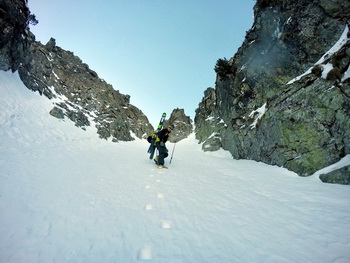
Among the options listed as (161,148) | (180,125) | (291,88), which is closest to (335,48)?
(291,88)

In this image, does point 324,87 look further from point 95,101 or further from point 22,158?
point 95,101

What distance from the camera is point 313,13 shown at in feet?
46.2

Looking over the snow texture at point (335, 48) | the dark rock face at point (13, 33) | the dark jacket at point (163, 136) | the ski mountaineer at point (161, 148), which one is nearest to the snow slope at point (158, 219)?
the ski mountaineer at point (161, 148)

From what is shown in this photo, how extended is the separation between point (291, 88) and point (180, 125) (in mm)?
43738

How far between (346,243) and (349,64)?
1103cm

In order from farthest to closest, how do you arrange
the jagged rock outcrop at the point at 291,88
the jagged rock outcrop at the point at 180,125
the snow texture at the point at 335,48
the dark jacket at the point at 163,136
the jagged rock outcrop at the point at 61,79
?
1. the jagged rock outcrop at the point at 180,125
2. the jagged rock outcrop at the point at 61,79
3. the dark jacket at the point at 163,136
4. the snow texture at the point at 335,48
5. the jagged rock outcrop at the point at 291,88

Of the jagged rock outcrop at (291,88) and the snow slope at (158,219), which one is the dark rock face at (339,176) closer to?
the jagged rock outcrop at (291,88)

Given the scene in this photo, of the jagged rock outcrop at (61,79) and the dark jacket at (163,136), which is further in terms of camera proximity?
the jagged rock outcrop at (61,79)

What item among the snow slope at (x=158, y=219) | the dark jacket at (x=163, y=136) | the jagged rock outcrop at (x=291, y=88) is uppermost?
the jagged rock outcrop at (x=291, y=88)

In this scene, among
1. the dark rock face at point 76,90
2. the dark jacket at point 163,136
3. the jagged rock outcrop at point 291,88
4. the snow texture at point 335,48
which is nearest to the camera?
the jagged rock outcrop at point 291,88

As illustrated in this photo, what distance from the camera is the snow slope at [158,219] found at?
3021 millimetres

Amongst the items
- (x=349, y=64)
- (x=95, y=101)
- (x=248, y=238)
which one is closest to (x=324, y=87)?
(x=349, y=64)

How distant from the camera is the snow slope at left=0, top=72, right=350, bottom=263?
3021 mm

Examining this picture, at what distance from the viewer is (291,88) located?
12422mm
